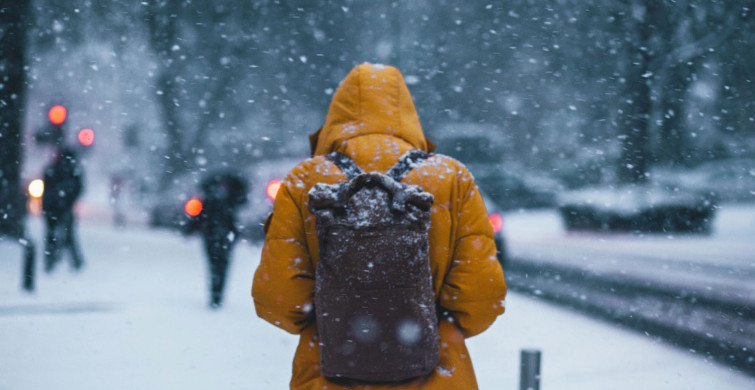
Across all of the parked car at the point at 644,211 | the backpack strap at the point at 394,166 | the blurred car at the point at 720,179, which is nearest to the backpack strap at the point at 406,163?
the backpack strap at the point at 394,166

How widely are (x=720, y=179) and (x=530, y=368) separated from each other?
20.4 metres

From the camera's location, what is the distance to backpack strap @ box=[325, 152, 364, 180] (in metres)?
2.12

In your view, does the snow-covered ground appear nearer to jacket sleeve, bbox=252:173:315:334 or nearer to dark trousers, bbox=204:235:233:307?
dark trousers, bbox=204:235:233:307

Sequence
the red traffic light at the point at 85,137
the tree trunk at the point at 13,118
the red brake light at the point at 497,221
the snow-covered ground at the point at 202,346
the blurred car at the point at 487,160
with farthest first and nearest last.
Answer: the blurred car at the point at 487,160, the tree trunk at the point at 13,118, the red brake light at the point at 497,221, the red traffic light at the point at 85,137, the snow-covered ground at the point at 202,346

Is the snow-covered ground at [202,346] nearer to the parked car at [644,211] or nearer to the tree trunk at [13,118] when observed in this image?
the tree trunk at [13,118]

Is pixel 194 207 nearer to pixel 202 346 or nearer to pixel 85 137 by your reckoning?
pixel 202 346

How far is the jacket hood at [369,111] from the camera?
87.6 inches

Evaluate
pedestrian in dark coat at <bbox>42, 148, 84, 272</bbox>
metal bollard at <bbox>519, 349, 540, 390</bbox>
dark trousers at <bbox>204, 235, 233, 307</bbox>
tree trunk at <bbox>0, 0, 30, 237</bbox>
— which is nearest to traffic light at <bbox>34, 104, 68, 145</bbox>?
pedestrian in dark coat at <bbox>42, 148, 84, 272</bbox>

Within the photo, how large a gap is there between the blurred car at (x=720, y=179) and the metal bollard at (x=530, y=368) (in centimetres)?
1856

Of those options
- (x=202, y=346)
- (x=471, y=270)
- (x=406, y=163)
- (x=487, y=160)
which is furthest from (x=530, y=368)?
(x=487, y=160)

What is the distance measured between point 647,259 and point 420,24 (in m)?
8.37

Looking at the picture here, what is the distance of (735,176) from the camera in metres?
21.6

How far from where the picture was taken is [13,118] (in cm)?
1083

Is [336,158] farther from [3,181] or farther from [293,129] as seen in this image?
[293,129]
